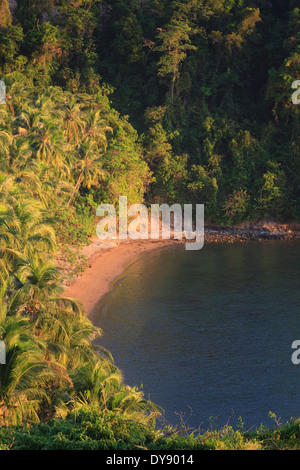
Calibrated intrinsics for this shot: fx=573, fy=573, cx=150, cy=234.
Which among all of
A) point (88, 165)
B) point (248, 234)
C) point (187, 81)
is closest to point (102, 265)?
point (88, 165)

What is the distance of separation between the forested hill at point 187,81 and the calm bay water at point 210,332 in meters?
11.1

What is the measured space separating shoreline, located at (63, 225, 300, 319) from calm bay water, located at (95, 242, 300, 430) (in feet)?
3.25

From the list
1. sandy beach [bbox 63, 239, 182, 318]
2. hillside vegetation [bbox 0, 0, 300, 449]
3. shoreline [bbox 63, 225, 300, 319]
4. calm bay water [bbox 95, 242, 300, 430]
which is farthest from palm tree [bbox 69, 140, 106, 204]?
calm bay water [bbox 95, 242, 300, 430]

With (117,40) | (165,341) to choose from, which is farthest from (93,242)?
(117,40)

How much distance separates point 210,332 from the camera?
3438 centimetres

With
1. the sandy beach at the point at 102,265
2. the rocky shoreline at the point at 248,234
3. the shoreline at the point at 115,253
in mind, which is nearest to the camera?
the sandy beach at the point at 102,265

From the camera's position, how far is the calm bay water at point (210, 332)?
2598 cm

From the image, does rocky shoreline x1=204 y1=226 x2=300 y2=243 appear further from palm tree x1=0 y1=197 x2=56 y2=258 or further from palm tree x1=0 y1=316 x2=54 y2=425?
palm tree x1=0 y1=316 x2=54 y2=425

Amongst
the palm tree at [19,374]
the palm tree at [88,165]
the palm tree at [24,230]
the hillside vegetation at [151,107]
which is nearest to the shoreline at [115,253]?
the hillside vegetation at [151,107]

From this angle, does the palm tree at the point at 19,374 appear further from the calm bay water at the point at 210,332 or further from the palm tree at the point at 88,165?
the palm tree at the point at 88,165

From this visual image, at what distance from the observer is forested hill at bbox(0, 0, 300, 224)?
61.1m

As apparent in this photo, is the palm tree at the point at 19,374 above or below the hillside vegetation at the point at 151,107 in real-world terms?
below

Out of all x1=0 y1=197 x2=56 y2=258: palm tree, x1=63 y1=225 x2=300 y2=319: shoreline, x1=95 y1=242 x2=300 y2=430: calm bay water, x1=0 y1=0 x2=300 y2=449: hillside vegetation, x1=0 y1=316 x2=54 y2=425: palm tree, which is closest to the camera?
x1=0 y1=316 x2=54 y2=425: palm tree

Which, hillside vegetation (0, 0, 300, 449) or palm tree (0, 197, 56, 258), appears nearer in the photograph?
palm tree (0, 197, 56, 258)
